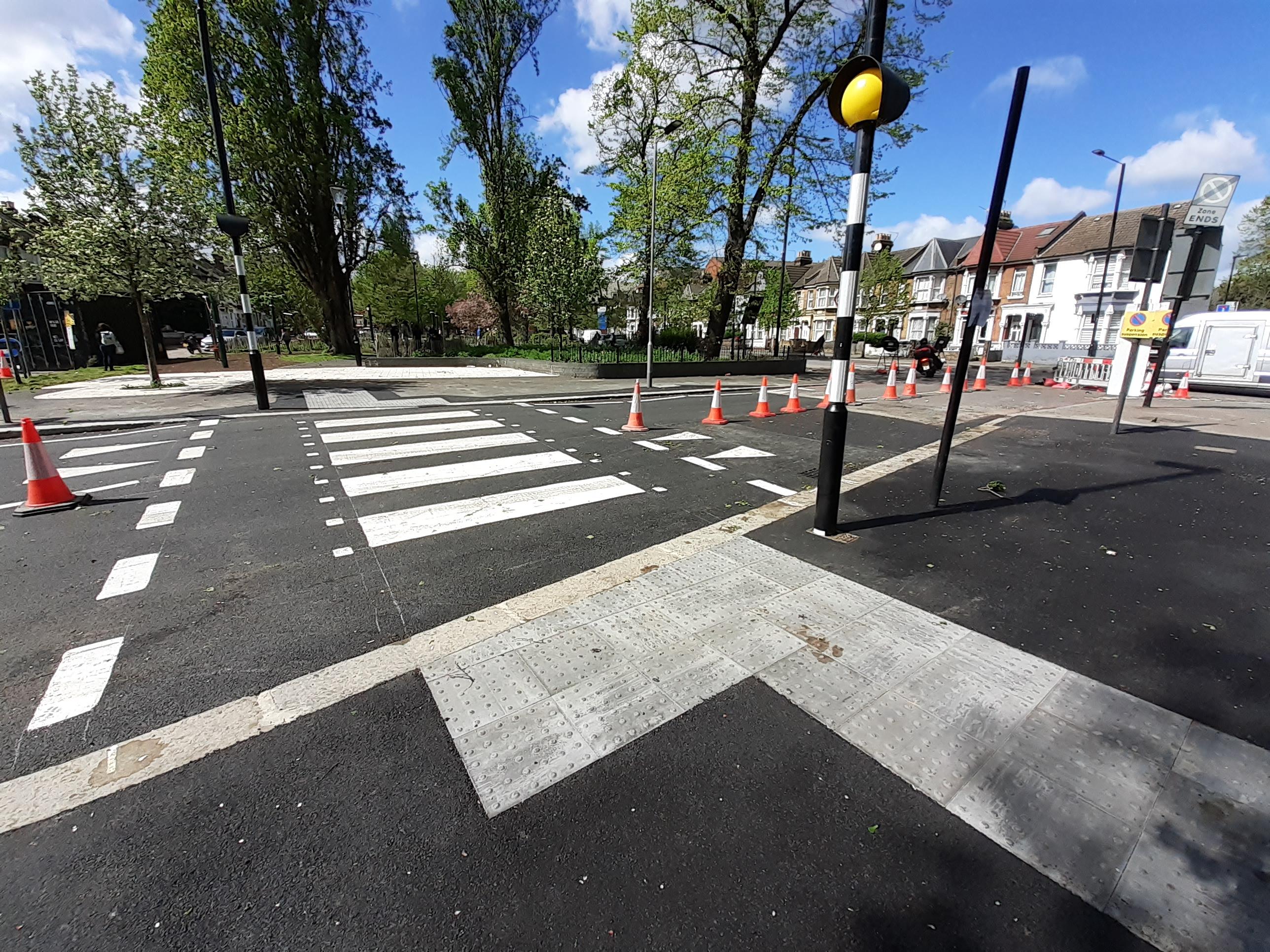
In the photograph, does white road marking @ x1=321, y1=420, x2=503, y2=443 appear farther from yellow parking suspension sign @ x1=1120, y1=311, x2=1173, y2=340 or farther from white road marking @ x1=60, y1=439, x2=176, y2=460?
yellow parking suspension sign @ x1=1120, y1=311, x2=1173, y2=340

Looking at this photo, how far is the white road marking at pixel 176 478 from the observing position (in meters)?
6.22

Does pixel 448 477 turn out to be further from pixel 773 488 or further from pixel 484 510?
pixel 773 488

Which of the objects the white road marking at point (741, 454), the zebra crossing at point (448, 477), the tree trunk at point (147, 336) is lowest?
the zebra crossing at point (448, 477)

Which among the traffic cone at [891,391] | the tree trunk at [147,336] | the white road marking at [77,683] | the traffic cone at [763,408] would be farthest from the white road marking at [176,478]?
the traffic cone at [891,391]

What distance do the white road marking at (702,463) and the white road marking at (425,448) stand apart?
254 cm

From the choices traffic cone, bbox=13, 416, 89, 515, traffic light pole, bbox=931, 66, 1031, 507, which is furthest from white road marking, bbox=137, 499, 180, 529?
traffic light pole, bbox=931, 66, 1031, 507

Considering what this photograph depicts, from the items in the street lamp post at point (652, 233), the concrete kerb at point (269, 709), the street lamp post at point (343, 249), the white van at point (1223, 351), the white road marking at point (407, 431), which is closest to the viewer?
the concrete kerb at point (269, 709)

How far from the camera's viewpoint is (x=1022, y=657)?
3.14 m

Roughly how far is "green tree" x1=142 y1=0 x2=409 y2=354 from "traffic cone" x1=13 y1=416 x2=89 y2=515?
17834 millimetres

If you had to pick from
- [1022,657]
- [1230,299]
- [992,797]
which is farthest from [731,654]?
[1230,299]

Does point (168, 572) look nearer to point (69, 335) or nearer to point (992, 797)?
point (992, 797)

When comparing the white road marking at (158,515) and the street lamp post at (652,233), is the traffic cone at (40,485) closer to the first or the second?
the white road marking at (158,515)

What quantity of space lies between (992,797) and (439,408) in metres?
11.9

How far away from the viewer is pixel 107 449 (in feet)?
26.7
